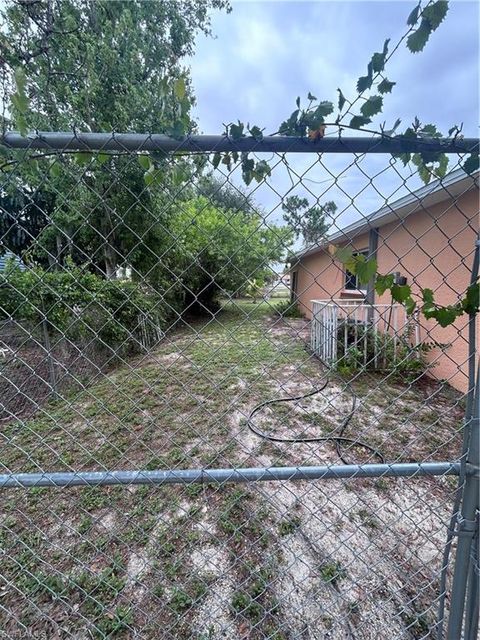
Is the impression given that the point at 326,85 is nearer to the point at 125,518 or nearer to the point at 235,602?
the point at 235,602

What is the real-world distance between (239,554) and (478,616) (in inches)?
43.3

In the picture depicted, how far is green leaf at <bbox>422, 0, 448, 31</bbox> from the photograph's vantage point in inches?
26.0

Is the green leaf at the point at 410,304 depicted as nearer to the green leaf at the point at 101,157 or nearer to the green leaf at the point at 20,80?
the green leaf at the point at 101,157

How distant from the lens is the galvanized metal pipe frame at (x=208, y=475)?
0.82 m

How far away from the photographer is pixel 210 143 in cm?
73

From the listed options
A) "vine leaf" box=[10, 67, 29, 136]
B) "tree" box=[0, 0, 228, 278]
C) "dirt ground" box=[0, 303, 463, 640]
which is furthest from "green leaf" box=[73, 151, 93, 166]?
"tree" box=[0, 0, 228, 278]

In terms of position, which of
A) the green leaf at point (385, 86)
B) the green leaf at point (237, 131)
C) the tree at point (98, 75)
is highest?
the tree at point (98, 75)

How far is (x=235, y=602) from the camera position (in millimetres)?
1347

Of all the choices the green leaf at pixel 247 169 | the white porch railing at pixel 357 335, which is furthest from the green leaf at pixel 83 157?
the white porch railing at pixel 357 335

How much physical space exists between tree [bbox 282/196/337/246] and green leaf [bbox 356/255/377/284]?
0.53ft

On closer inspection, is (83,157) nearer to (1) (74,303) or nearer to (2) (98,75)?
(1) (74,303)

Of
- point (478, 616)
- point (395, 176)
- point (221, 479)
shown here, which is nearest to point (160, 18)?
point (395, 176)

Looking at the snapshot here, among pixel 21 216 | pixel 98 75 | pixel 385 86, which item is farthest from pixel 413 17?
pixel 98 75

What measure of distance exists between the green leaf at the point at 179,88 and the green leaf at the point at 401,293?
681mm
